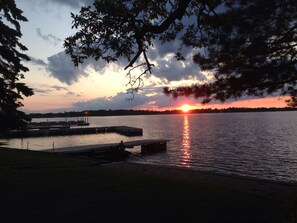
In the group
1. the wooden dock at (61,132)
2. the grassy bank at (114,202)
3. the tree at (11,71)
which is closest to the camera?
the grassy bank at (114,202)

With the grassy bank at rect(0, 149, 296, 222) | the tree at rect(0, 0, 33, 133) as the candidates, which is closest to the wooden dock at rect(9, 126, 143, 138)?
the tree at rect(0, 0, 33, 133)

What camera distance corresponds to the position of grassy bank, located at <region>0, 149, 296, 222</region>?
8.32 meters

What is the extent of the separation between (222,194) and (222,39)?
242 inches

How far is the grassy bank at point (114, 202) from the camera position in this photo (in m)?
8.32

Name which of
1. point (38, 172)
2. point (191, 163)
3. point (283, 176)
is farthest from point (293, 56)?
point (191, 163)

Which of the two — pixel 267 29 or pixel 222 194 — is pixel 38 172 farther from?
pixel 267 29

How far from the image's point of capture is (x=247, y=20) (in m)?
9.43

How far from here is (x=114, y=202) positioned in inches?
375

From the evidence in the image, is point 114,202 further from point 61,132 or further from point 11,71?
point 61,132

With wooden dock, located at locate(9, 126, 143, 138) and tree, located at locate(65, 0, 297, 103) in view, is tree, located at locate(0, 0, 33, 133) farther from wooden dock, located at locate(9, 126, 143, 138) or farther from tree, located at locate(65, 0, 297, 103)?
wooden dock, located at locate(9, 126, 143, 138)

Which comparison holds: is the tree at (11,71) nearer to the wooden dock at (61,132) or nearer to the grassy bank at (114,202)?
the grassy bank at (114,202)

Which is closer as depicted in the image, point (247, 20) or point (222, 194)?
point (247, 20)

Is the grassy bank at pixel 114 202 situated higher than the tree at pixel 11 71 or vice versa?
the tree at pixel 11 71

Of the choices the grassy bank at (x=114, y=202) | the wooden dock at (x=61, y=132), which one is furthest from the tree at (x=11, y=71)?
the wooden dock at (x=61, y=132)
